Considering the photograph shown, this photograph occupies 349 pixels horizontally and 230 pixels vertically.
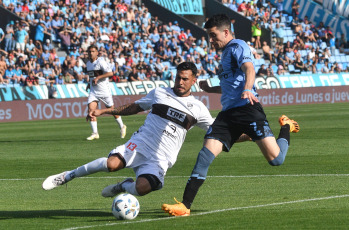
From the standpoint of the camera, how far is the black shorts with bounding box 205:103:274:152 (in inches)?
331

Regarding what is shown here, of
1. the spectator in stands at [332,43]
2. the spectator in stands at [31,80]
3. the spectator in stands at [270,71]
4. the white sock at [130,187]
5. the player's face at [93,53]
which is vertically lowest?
the spectator in stands at [332,43]

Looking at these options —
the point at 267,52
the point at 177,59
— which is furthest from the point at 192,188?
the point at 267,52

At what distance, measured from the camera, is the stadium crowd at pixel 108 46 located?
1265 inches

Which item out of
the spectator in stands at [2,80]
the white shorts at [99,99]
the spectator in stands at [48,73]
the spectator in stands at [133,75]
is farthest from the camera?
the spectator in stands at [133,75]

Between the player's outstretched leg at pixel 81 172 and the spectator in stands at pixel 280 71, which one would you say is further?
the spectator in stands at pixel 280 71

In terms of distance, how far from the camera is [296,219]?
7645 millimetres

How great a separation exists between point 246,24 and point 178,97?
3701cm

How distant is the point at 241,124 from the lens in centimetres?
847

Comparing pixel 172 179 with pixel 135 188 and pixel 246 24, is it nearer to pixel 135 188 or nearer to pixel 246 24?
pixel 135 188

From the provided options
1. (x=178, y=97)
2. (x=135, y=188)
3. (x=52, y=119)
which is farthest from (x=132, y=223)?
(x=52, y=119)

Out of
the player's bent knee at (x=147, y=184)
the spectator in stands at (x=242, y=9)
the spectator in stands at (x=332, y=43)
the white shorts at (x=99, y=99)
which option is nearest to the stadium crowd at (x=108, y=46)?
the spectator in stands at (x=242, y=9)

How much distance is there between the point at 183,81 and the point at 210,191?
2.27m

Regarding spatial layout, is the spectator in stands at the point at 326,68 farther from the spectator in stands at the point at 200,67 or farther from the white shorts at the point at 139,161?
the white shorts at the point at 139,161

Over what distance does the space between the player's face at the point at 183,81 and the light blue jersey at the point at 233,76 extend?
383 millimetres
